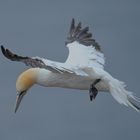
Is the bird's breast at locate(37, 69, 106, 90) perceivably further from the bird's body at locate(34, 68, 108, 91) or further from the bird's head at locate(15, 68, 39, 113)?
the bird's head at locate(15, 68, 39, 113)

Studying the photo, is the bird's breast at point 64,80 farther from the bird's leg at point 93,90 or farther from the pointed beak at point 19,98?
the pointed beak at point 19,98

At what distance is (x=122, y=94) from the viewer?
715 inches

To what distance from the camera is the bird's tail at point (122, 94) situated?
1809cm

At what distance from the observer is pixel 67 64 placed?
720 inches

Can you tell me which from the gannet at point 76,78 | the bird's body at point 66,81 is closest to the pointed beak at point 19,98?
the gannet at point 76,78

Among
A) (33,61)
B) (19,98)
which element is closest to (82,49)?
(19,98)

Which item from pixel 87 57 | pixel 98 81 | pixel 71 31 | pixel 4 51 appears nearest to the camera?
pixel 4 51

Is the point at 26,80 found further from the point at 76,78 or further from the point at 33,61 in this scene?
the point at 33,61

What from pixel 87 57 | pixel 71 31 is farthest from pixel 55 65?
pixel 71 31

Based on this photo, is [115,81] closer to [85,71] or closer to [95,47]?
[85,71]

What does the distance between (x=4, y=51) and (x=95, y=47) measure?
3.44 meters

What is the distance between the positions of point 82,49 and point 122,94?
226 cm

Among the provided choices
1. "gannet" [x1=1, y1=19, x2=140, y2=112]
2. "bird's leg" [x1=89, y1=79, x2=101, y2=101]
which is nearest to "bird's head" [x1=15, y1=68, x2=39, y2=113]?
"gannet" [x1=1, y1=19, x2=140, y2=112]

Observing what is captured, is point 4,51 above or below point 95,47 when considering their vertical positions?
below
